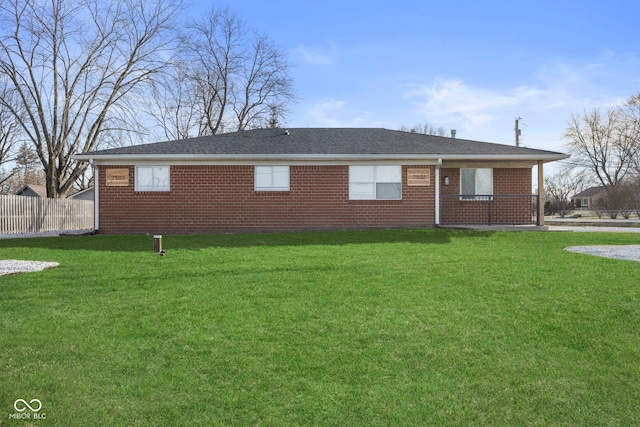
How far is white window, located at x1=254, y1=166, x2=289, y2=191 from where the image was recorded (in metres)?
14.2

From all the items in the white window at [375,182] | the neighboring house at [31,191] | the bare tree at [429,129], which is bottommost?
the white window at [375,182]

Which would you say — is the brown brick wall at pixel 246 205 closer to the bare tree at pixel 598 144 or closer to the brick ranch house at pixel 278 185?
the brick ranch house at pixel 278 185

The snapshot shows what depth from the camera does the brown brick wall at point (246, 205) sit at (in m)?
14.1

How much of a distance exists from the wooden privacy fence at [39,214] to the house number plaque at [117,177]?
307 inches

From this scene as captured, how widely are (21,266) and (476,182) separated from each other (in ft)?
43.1

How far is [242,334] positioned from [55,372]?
158 centimetres

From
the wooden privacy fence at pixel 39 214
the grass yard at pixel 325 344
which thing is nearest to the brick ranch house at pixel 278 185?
the grass yard at pixel 325 344

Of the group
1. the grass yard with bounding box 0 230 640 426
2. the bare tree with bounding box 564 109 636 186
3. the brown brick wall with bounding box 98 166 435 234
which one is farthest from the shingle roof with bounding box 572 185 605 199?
the grass yard with bounding box 0 230 640 426

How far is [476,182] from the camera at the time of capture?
14984mm

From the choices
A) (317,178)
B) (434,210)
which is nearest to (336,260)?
(317,178)

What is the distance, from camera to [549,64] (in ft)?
53.4

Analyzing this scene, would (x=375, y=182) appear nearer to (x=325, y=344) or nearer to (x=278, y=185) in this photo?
(x=278, y=185)

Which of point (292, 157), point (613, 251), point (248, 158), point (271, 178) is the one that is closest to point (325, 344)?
point (613, 251)

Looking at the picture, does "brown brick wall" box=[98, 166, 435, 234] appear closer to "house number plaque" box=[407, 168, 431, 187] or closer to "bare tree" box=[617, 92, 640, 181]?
"house number plaque" box=[407, 168, 431, 187]
